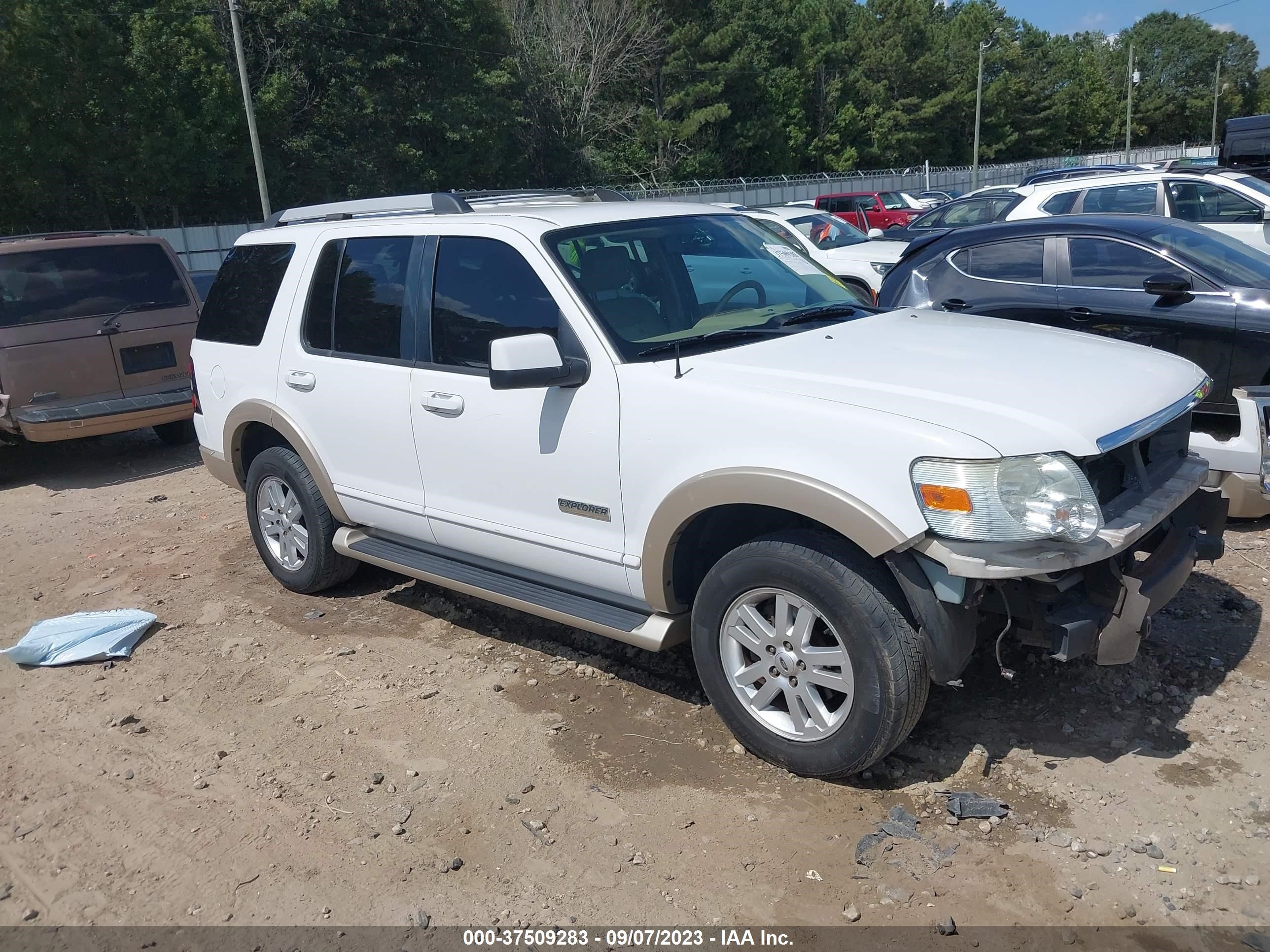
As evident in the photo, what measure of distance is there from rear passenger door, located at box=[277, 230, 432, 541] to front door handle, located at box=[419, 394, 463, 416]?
0.49 feet

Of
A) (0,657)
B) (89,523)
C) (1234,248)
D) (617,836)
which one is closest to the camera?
(617,836)

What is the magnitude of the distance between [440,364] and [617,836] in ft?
7.11

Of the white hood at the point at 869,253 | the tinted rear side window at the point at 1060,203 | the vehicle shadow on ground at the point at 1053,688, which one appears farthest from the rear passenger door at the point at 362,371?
the tinted rear side window at the point at 1060,203

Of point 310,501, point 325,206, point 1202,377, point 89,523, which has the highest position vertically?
point 325,206

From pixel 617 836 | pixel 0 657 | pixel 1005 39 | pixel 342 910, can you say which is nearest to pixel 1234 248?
pixel 617 836

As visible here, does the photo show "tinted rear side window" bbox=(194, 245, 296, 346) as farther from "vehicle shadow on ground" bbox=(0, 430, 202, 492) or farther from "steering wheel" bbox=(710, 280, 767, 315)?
"vehicle shadow on ground" bbox=(0, 430, 202, 492)

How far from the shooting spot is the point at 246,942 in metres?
3.15

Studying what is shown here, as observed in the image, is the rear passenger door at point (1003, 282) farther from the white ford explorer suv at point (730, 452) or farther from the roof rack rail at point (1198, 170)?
the roof rack rail at point (1198, 170)

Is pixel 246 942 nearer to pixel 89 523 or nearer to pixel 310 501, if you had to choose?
pixel 310 501

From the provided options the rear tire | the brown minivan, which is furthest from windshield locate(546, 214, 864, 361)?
the rear tire

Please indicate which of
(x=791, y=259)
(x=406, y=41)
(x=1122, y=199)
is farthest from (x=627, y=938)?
(x=406, y=41)

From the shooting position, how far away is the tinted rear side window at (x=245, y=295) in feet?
18.4

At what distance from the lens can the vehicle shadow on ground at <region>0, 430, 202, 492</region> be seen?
9203 millimetres

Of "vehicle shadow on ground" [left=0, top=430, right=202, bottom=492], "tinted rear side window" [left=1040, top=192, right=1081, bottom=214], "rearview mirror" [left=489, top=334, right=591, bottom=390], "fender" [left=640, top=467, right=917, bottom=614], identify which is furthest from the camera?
"tinted rear side window" [left=1040, top=192, right=1081, bottom=214]
